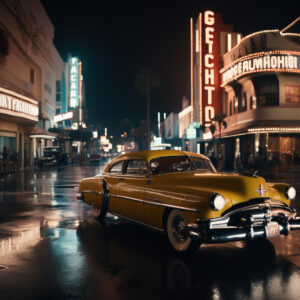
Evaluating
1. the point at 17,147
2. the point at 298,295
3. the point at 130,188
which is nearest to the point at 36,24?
the point at 17,147

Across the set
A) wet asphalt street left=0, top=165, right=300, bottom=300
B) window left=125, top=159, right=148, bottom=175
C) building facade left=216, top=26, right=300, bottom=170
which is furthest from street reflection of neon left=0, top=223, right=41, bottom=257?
building facade left=216, top=26, right=300, bottom=170

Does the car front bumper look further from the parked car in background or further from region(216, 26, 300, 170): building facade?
the parked car in background

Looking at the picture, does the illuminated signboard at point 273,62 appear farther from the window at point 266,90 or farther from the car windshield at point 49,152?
the car windshield at point 49,152

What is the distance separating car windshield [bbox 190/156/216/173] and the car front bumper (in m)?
1.67

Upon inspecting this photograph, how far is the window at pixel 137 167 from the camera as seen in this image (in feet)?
23.2

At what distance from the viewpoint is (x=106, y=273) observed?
505cm

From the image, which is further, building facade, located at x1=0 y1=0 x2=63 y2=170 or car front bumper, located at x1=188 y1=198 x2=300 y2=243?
building facade, located at x1=0 y1=0 x2=63 y2=170

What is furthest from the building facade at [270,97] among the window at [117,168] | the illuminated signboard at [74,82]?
the illuminated signboard at [74,82]

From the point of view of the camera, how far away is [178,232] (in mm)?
5949

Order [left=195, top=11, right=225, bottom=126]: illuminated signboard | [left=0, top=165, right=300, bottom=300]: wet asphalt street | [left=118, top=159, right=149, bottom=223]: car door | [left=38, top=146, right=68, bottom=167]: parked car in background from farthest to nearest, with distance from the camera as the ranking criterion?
[left=195, top=11, right=225, bottom=126]: illuminated signboard, [left=38, top=146, right=68, bottom=167]: parked car in background, [left=118, top=159, right=149, bottom=223]: car door, [left=0, top=165, right=300, bottom=300]: wet asphalt street

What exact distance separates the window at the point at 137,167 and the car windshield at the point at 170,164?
0.18 meters

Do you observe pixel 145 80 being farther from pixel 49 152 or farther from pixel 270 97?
pixel 270 97

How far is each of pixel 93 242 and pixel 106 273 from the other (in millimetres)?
1814

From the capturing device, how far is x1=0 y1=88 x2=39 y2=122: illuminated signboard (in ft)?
91.9
